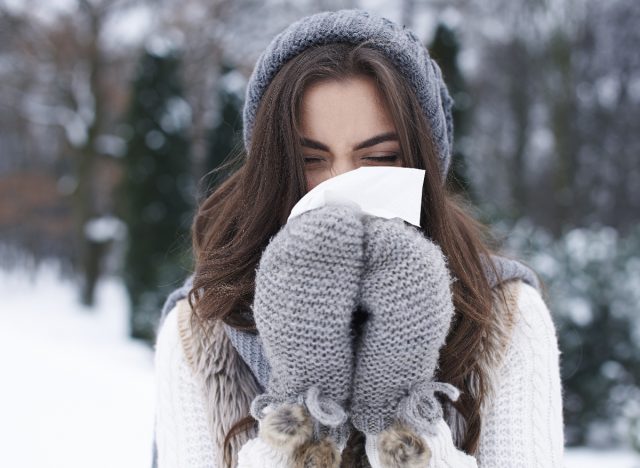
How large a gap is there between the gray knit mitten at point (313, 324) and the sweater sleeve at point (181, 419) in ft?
0.36

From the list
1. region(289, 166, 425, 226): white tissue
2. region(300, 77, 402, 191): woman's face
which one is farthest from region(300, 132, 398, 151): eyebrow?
region(289, 166, 425, 226): white tissue

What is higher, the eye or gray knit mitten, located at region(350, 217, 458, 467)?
the eye

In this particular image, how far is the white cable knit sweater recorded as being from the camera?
1.21 meters

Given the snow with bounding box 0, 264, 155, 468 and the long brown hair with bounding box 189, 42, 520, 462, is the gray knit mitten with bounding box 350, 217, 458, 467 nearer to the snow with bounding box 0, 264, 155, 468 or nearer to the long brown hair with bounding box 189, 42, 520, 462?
the long brown hair with bounding box 189, 42, 520, 462

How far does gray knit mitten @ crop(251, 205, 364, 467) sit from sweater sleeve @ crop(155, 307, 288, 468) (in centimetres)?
11

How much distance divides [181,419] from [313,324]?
0.50 meters

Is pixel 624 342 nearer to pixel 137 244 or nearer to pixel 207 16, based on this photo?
pixel 137 244

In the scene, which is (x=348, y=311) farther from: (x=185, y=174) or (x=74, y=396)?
(x=185, y=174)

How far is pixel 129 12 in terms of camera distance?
12.2m

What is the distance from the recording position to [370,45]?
1412 millimetres

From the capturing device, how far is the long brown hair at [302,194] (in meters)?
1.37

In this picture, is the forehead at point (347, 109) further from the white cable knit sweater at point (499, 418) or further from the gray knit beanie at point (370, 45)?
the white cable knit sweater at point (499, 418)

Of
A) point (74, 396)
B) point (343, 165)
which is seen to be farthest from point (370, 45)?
point (74, 396)

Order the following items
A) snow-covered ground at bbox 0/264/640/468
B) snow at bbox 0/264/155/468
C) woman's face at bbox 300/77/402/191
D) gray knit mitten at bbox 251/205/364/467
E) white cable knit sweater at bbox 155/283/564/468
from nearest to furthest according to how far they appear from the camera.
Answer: gray knit mitten at bbox 251/205/364/467 < white cable knit sweater at bbox 155/283/564/468 < woman's face at bbox 300/77/402/191 < snow-covered ground at bbox 0/264/640/468 < snow at bbox 0/264/155/468
